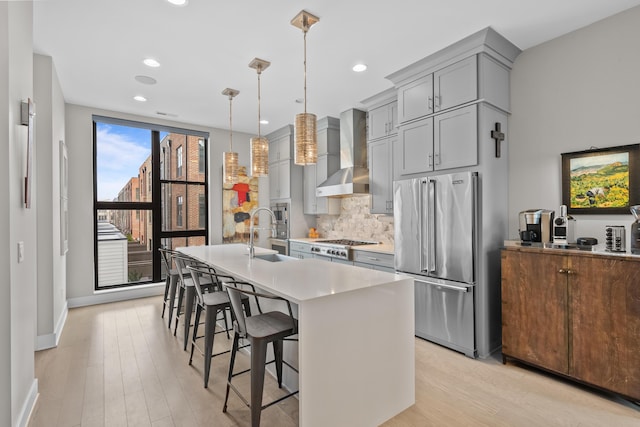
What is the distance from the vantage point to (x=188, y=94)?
4.16m

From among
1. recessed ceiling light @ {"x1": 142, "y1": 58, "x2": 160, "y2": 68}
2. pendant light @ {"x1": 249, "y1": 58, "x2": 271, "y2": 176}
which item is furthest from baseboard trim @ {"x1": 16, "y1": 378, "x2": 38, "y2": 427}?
recessed ceiling light @ {"x1": 142, "y1": 58, "x2": 160, "y2": 68}

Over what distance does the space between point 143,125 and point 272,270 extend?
3.94m

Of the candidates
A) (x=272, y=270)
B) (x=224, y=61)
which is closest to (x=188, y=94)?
(x=224, y=61)

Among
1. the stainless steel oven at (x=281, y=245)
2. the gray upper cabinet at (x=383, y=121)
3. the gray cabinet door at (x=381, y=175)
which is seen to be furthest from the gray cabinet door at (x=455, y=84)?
the stainless steel oven at (x=281, y=245)

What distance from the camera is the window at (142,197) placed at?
495cm

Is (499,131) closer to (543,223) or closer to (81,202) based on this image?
(543,223)

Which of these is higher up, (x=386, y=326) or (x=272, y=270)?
(x=272, y=270)

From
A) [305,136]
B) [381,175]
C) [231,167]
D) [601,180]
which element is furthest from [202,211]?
[601,180]

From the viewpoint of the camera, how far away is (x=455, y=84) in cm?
302

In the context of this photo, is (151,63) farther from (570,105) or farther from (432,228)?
(570,105)

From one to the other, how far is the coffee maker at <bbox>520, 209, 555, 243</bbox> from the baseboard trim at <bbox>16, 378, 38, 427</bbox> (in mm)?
3757

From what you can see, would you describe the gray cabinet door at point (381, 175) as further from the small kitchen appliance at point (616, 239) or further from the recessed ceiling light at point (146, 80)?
the recessed ceiling light at point (146, 80)

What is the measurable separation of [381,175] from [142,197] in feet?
12.3

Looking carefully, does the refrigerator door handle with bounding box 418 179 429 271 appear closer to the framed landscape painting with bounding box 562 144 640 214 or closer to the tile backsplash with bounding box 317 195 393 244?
the framed landscape painting with bounding box 562 144 640 214
